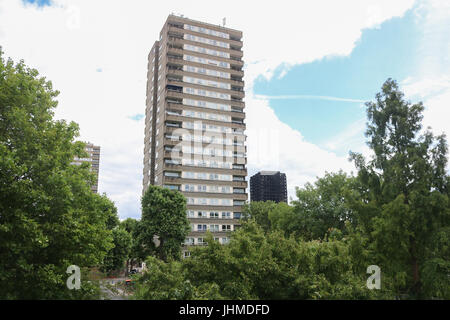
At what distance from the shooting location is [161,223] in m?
41.6

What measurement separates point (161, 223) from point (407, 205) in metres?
31.7

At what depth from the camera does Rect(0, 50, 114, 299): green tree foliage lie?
1257 cm

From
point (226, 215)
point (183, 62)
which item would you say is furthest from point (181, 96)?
point (226, 215)

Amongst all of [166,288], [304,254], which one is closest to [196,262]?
[166,288]

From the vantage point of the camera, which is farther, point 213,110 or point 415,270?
point 213,110

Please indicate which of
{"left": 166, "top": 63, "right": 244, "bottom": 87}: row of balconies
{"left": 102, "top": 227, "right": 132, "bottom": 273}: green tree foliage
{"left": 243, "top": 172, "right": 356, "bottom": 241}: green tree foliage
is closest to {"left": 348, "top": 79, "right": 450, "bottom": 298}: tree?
{"left": 243, "top": 172, "right": 356, "bottom": 241}: green tree foliage

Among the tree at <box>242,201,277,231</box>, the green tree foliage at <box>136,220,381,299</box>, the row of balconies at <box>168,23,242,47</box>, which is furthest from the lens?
the tree at <box>242,201,277,231</box>

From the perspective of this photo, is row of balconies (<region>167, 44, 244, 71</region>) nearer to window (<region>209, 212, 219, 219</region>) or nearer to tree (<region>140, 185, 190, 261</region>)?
window (<region>209, 212, 219, 219</region>)

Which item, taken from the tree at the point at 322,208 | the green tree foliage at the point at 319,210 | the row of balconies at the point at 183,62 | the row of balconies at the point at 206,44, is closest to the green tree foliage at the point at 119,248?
the green tree foliage at the point at 319,210

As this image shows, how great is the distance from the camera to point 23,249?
12.6 meters

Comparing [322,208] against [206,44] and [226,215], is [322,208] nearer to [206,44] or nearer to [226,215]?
[226,215]

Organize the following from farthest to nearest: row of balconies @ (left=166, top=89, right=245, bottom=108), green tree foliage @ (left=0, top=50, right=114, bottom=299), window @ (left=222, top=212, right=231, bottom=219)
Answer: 1. row of balconies @ (left=166, top=89, right=245, bottom=108)
2. window @ (left=222, top=212, right=231, bottom=219)
3. green tree foliage @ (left=0, top=50, right=114, bottom=299)

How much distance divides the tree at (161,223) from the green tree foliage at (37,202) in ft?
82.0

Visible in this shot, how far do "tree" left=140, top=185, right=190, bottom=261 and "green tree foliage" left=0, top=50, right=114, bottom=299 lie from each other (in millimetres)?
24981
